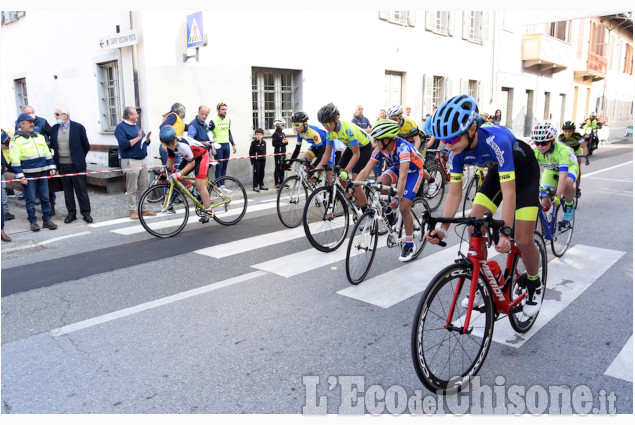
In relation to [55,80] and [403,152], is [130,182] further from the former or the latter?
Result: [55,80]

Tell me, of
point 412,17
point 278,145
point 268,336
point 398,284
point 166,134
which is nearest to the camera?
point 268,336

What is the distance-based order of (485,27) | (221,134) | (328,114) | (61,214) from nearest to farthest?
(328,114) < (61,214) < (221,134) < (485,27)

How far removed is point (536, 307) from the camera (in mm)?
3809

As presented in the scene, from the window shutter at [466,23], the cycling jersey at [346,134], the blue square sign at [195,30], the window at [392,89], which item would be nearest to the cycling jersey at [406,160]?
the cycling jersey at [346,134]

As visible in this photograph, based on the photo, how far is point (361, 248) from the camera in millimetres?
5180

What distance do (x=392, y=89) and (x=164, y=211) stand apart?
1323 centimetres

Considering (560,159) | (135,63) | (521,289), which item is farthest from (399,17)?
(521,289)

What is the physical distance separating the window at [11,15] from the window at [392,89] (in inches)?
491

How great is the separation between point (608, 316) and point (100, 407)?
418 cm

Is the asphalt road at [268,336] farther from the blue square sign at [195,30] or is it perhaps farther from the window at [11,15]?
the window at [11,15]

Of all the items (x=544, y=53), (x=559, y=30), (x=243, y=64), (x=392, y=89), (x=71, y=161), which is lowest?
(x=71, y=161)

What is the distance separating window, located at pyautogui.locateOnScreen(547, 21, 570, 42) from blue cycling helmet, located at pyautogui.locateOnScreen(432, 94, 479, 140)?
3021 centimetres

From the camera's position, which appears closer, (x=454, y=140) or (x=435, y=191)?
(x=454, y=140)

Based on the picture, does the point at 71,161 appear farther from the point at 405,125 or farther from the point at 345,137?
the point at 405,125
